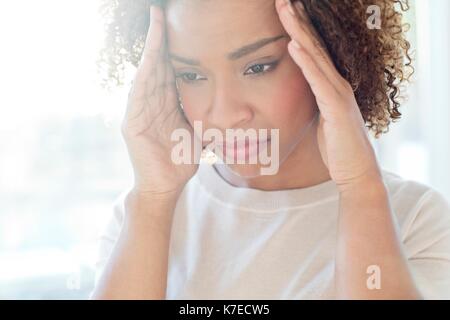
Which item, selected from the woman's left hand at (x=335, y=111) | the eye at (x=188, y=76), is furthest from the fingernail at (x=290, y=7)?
the eye at (x=188, y=76)

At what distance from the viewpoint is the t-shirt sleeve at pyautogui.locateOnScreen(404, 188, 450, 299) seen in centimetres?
63

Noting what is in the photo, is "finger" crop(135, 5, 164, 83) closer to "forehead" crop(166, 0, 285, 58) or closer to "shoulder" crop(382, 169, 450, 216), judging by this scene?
"forehead" crop(166, 0, 285, 58)

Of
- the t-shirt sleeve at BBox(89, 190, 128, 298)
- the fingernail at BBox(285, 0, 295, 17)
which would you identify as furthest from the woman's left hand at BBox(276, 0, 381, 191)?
the t-shirt sleeve at BBox(89, 190, 128, 298)

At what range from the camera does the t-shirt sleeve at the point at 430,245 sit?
2.08 ft

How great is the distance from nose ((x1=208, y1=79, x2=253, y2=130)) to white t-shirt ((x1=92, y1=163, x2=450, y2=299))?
0.09 metres

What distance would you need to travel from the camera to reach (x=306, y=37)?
2.01ft

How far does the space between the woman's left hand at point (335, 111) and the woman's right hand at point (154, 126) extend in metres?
0.14

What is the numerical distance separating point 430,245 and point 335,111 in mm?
175

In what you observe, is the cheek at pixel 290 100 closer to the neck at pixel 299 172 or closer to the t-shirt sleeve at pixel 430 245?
the neck at pixel 299 172

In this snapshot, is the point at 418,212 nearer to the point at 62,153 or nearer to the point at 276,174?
the point at 276,174

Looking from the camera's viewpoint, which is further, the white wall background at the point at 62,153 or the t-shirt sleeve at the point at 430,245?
the white wall background at the point at 62,153

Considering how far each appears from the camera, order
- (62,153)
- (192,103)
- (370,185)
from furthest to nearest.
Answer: (62,153) → (192,103) → (370,185)

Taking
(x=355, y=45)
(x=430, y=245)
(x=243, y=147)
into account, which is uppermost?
(x=355, y=45)

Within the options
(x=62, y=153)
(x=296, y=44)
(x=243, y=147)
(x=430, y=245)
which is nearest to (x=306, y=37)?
(x=296, y=44)
